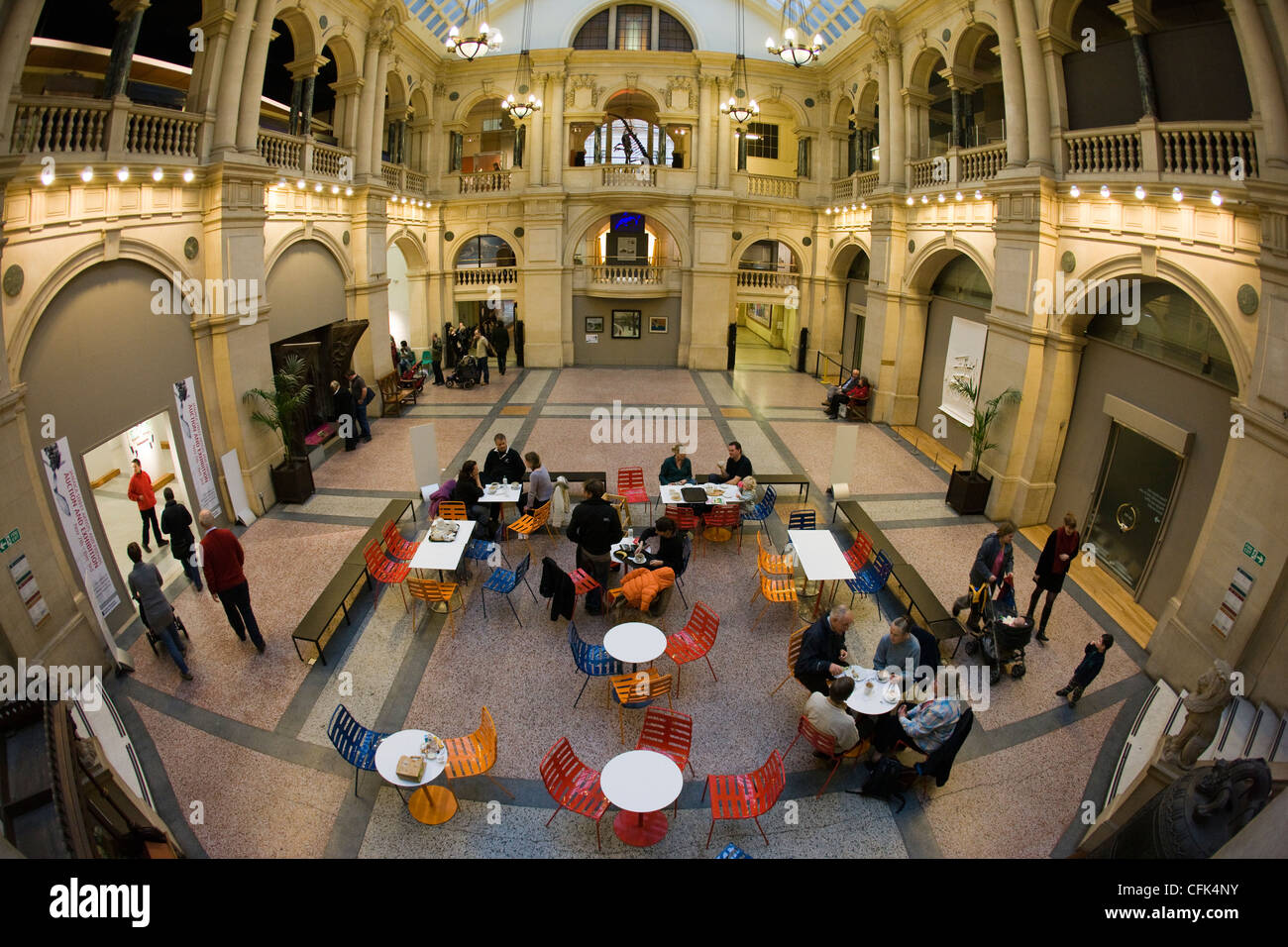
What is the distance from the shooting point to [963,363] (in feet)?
48.3

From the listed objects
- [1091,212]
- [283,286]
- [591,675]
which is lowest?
[591,675]

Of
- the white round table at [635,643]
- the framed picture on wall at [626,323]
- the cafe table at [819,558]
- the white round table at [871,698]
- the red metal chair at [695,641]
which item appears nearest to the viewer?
the white round table at [871,698]

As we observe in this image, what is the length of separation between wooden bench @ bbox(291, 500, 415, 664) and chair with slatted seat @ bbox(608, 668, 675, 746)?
3371 millimetres

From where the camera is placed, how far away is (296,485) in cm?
1195

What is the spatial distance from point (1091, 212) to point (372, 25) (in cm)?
1484

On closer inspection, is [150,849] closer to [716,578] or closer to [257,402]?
[716,578]

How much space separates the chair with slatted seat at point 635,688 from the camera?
6.77 m

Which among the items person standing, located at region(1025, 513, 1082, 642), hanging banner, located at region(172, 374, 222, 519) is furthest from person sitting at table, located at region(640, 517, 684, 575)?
hanging banner, located at region(172, 374, 222, 519)

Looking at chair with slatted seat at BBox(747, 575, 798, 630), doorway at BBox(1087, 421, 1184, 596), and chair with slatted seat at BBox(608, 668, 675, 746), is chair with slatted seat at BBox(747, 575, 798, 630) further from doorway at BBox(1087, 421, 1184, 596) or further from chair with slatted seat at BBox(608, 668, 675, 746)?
doorway at BBox(1087, 421, 1184, 596)

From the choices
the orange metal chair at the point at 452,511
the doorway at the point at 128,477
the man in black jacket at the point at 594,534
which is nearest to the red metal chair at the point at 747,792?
the man in black jacket at the point at 594,534

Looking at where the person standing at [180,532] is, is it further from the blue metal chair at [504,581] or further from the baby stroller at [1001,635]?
the baby stroller at [1001,635]

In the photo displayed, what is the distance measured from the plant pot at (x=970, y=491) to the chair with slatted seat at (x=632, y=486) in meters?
5.41

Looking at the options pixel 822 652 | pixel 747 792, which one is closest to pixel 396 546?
pixel 822 652
